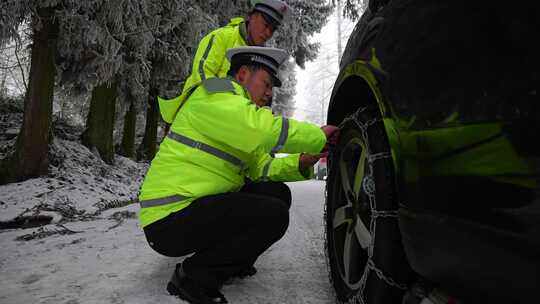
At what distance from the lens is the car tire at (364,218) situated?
1.23 meters

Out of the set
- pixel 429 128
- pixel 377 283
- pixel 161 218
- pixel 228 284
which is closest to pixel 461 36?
pixel 429 128

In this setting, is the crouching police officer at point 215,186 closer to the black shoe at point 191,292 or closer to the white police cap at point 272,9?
the black shoe at point 191,292

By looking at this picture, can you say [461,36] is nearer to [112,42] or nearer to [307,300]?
[307,300]

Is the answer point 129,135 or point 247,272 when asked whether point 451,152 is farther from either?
point 129,135

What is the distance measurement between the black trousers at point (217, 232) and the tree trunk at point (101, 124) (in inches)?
267

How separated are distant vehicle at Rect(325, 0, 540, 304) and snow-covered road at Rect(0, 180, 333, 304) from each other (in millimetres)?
610

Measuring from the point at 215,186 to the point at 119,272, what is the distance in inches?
34.8

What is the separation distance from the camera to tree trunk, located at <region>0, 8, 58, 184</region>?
200 inches

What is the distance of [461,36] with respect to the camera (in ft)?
3.17

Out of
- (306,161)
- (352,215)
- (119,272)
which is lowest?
(119,272)

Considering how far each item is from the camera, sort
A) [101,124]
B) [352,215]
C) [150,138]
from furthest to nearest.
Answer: [150,138], [101,124], [352,215]

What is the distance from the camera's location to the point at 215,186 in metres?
1.90

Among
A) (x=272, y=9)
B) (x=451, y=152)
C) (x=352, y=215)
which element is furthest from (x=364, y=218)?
(x=272, y=9)

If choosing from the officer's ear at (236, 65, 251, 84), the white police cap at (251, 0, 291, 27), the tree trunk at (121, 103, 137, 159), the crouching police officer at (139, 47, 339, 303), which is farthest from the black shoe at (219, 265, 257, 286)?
the tree trunk at (121, 103, 137, 159)
